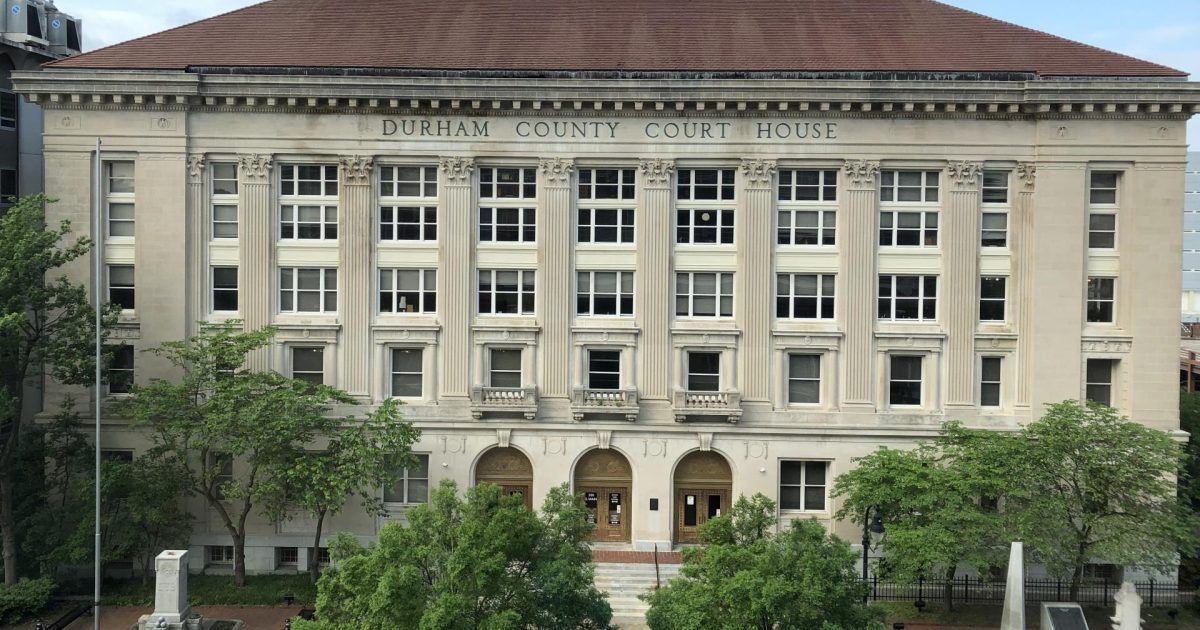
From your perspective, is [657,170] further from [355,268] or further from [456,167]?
[355,268]

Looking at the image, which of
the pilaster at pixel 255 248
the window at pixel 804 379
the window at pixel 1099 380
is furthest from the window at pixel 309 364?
the window at pixel 1099 380

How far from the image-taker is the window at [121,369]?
121 feet

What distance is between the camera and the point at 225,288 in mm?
37250

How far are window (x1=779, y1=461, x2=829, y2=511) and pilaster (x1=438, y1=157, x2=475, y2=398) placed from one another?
12415 millimetres

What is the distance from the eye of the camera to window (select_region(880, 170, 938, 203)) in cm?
3694

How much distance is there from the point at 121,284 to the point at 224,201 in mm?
4969

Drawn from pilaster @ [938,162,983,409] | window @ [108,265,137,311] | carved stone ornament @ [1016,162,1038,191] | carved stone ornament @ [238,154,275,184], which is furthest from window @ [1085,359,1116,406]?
window @ [108,265,137,311]

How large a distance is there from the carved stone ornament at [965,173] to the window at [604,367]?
13912 mm

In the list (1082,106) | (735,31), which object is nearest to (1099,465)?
(1082,106)

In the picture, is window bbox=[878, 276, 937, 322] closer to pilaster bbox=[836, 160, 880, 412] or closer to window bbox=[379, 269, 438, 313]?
pilaster bbox=[836, 160, 880, 412]

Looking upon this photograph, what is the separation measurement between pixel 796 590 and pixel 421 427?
1793 cm

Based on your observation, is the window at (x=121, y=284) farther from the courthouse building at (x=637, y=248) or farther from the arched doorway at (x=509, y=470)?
the arched doorway at (x=509, y=470)

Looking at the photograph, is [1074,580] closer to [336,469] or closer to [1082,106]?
[1082,106]

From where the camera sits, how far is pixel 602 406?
36500 mm
